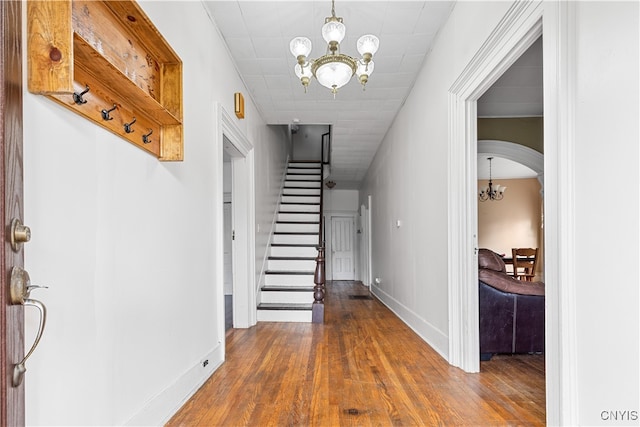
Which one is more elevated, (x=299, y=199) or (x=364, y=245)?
(x=299, y=199)

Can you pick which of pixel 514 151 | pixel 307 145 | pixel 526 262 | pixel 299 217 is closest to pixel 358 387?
pixel 514 151

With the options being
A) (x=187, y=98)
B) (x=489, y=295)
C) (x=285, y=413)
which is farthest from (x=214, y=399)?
(x=489, y=295)

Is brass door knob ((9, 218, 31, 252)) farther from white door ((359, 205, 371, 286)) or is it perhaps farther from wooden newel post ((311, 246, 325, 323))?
white door ((359, 205, 371, 286))

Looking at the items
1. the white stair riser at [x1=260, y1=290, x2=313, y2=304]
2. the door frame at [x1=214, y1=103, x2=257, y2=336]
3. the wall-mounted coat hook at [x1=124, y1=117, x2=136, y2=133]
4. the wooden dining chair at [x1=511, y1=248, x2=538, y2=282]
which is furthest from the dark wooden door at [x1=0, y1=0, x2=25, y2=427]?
the wooden dining chair at [x1=511, y1=248, x2=538, y2=282]

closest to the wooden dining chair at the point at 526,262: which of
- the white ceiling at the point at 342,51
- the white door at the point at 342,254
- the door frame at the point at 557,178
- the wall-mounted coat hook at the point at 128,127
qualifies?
the white ceiling at the point at 342,51

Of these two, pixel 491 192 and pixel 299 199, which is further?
pixel 491 192

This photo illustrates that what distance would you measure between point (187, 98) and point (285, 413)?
1947 millimetres

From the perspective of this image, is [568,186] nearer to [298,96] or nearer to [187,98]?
[187,98]

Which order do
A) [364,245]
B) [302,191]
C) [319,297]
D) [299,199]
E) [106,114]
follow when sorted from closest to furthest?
[106,114] < [319,297] < [299,199] < [302,191] < [364,245]

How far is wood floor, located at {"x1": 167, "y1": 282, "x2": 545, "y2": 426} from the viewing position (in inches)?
78.1

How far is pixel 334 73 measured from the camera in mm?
2432

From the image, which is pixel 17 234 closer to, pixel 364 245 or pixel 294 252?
pixel 294 252

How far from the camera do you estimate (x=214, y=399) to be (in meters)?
2.23

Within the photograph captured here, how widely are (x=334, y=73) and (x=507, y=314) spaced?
2216mm
